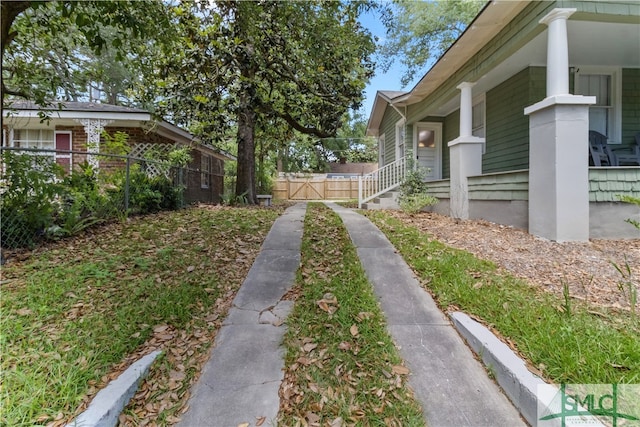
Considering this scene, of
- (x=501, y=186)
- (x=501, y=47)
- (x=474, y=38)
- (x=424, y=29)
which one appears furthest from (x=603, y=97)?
(x=424, y=29)

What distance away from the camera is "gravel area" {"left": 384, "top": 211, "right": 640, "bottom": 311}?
122 inches

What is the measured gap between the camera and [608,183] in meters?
4.59

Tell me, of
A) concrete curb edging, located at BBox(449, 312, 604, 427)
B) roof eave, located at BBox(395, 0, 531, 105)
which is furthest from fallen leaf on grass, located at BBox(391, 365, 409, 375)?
roof eave, located at BBox(395, 0, 531, 105)

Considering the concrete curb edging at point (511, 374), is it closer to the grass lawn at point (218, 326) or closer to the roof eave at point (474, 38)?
the grass lawn at point (218, 326)

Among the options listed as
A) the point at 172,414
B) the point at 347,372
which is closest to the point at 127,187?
the point at 172,414

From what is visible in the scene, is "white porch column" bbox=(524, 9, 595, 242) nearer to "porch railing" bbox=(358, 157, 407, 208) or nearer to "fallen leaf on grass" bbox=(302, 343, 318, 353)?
"fallen leaf on grass" bbox=(302, 343, 318, 353)

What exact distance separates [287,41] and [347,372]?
636cm

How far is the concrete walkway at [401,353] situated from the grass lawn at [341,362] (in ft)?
0.32

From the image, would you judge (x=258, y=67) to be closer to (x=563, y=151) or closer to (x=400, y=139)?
(x=400, y=139)

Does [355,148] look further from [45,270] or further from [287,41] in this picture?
[45,270]

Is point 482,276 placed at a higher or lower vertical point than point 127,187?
lower

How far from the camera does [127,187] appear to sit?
6121 millimetres

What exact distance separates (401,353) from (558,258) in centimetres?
270

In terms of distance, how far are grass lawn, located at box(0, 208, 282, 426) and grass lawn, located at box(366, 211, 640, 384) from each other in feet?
7.27
